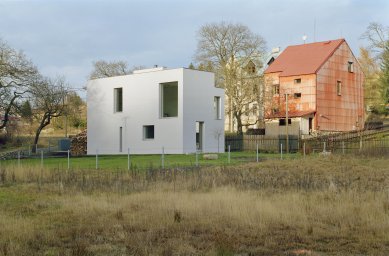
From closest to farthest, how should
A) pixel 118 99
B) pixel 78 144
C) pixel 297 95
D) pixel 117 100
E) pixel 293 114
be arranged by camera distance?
1. pixel 117 100
2. pixel 118 99
3. pixel 78 144
4. pixel 293 114
5. pixel 297 95

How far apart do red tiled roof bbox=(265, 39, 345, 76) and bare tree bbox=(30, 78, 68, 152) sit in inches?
937

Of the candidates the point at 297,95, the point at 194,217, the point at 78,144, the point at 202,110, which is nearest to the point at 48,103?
the point at 78,144

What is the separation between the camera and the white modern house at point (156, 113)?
4231cm

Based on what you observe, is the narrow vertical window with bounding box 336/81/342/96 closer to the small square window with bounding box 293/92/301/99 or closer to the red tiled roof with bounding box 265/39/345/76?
the red tiled roof with bounding box 265/39/345/76

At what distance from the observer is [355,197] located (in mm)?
11984

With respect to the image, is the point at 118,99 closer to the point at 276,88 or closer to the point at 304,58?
the point at 276,88

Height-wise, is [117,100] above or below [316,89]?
below

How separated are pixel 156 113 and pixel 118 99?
21.0ft

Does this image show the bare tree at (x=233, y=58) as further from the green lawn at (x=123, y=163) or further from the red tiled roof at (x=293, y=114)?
the green lawn at (x=123, y=163)

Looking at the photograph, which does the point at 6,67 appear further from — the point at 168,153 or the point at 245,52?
the point at 245,52

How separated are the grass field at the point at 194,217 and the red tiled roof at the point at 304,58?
40.9m

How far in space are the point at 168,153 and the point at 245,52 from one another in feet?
66.3

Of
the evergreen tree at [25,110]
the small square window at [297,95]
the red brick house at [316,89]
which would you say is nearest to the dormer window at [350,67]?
the red brick house at [316,89]

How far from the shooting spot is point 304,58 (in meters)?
58.1
